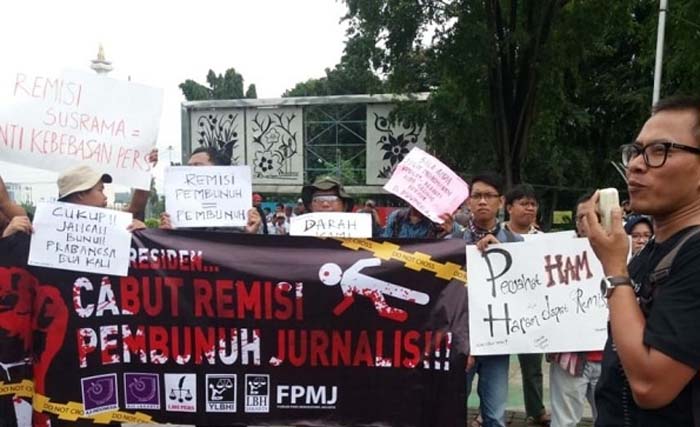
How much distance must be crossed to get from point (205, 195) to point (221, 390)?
1114 millimetres

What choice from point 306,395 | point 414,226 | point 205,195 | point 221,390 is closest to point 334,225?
point 414,226

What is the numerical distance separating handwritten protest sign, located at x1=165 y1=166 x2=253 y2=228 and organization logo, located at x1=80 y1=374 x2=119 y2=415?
933 mm

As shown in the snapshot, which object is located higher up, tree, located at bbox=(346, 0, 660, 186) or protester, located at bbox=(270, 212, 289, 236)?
tree, located at bbox=(346, 0, 660, 186)

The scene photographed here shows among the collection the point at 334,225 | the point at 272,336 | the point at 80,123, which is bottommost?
the point at 272,336

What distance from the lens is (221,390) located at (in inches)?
144

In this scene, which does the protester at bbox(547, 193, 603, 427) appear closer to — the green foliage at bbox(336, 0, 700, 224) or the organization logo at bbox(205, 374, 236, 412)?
the organization logo at bbox(205, 374, 236, 412)

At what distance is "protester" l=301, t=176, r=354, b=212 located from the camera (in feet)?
14.4

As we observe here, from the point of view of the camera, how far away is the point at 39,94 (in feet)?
11.8

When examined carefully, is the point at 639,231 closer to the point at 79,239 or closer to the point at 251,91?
the point at 79,239

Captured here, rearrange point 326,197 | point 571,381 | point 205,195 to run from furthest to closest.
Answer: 1. point 326,197
2. point 571,381
3. point 205,195

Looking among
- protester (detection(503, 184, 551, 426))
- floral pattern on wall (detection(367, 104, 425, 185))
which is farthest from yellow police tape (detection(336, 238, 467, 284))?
floral pattern on wall (detection(367, 104, 425, 185))

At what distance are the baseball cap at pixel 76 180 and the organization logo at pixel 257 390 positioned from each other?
1.37 m

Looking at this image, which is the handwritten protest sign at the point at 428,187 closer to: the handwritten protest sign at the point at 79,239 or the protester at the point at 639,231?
the protester at the point at 639,231

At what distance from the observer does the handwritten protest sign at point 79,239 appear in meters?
3.49
